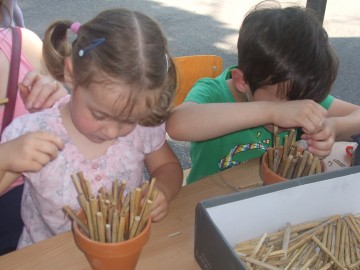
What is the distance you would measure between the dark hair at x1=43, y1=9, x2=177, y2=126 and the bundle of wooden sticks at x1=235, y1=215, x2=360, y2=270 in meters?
0.30

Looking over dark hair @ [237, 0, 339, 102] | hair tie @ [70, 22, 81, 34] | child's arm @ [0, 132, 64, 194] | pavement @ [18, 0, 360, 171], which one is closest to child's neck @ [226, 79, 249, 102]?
dark hair @ [237, 0, 339, 102]

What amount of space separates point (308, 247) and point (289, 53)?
40 centimetres

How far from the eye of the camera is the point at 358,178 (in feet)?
2.54

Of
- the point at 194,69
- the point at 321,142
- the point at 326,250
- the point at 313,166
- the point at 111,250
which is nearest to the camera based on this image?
the point at 111,250

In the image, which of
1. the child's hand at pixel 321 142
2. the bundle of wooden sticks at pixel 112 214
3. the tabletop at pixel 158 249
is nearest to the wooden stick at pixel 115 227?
the bundle of wooden sticks at pixel 112 214

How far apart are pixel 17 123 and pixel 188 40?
98.7 inches

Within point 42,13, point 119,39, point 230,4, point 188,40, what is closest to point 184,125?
point 119,39

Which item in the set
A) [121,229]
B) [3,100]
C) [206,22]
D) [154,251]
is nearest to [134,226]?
[121,229]

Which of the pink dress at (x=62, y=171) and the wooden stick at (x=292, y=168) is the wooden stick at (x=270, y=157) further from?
the pink dress at (x=62, y=171)

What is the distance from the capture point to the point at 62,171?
0.87m

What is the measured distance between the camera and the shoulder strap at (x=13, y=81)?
3.18ft

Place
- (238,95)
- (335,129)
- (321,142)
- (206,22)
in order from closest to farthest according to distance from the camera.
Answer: (321,142), (335,129), (238,95), (206,22)

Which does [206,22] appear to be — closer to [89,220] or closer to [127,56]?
[127,56]

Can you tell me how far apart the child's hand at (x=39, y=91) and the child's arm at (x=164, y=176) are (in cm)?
24
